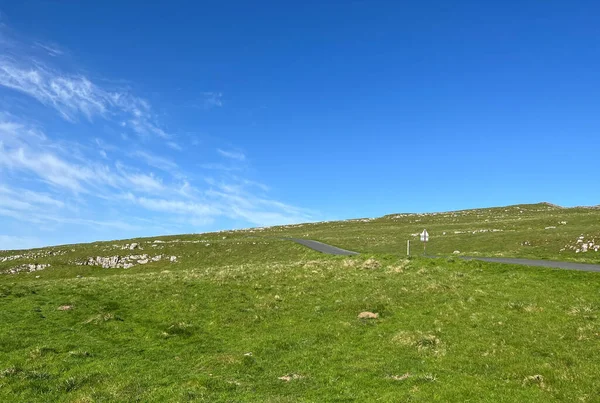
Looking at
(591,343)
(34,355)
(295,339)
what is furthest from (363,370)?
(34,355)

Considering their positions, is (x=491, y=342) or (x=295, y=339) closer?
(x=491, y=342)

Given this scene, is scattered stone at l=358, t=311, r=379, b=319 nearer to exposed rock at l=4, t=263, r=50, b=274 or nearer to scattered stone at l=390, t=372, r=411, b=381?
scattered stone at l=390, t=372, r=411, b=381

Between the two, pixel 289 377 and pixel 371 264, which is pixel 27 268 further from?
pixel 289 377

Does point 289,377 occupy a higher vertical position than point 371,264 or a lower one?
lower

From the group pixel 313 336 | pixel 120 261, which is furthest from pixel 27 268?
pixel 313 336

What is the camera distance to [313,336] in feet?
75.4

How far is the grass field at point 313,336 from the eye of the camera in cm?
1565

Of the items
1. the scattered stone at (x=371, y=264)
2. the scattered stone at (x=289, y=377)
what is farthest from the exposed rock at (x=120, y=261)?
the scattered stone at (x=289, y=377)

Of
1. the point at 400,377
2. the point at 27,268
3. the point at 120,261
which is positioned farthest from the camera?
the point at 27,268

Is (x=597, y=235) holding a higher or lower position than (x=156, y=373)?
higher

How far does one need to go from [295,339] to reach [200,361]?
541 centimetres

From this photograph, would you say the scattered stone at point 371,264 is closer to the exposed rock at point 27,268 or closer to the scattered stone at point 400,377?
the scattered stone at point 400,377

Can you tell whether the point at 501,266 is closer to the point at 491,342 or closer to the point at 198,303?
the point at 491,342

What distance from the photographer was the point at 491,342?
19531 mm
